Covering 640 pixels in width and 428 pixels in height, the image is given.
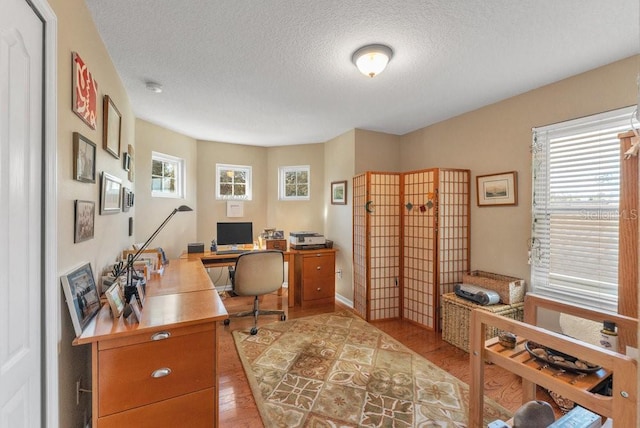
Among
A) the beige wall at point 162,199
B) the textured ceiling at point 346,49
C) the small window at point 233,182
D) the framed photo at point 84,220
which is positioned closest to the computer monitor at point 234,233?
the beige wall at point 162,199

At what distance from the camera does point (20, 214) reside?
92cm

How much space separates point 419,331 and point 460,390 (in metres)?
1.07

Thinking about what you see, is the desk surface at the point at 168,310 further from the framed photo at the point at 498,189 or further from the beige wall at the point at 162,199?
the framed photo at the point at 498,189

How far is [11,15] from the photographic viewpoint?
0.86 meters

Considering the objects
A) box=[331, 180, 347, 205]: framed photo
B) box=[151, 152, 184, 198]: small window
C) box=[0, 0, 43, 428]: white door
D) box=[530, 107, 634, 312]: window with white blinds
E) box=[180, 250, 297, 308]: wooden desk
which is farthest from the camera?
box=[331, 180, 347, 205]: framed photo

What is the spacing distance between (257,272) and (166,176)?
6.58ft

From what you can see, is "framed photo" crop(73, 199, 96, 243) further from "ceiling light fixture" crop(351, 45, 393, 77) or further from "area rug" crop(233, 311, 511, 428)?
"ceiling light fixture" crop(351, 45, 393, 77)

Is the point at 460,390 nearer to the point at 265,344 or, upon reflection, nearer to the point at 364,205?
the point at 265,344

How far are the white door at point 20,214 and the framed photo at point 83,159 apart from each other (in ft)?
1.10

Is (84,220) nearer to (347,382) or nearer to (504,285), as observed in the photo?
(347,382)

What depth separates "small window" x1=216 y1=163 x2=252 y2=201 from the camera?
14.7ft

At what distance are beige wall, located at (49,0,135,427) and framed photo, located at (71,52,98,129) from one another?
0.10ft

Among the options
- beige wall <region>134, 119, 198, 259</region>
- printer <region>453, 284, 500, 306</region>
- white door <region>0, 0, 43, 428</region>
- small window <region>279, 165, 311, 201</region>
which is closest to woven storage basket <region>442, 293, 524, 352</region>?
printer <region>453, 284, 500, 306</region>

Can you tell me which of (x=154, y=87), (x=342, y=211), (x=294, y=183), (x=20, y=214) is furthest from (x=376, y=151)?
(x=20, y=214)
